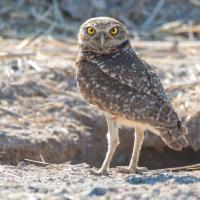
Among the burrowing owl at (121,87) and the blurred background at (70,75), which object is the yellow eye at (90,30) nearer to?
the burrowing owl at (121,87)

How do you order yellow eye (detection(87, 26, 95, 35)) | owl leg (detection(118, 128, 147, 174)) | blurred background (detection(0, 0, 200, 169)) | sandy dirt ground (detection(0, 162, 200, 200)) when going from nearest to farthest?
sandy dirt ground (detection(0, 162, 200, 200))
owl leg (detection(118, 128, 147, 174))
yellow eye (detection(87, 26, 95, 35))
blurred background (detection(0, 0, 200, 169))

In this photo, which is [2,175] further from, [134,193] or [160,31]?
[160,31]

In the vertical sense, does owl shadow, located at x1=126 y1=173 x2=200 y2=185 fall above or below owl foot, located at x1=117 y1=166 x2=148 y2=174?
above

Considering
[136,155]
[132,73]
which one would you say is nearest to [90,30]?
[132,73]

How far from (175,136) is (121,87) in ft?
2.41

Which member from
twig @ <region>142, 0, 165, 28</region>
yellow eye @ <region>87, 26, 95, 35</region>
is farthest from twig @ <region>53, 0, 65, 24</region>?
yellow eye @ <region>87, 26, 95, 35</region>

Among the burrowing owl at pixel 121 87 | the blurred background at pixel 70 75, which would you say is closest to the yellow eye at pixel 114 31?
the burrowing owl at pixel 121 87

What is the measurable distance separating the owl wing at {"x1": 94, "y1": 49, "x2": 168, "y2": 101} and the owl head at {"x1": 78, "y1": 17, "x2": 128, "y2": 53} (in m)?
0.17

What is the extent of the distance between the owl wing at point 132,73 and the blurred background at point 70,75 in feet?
6.58

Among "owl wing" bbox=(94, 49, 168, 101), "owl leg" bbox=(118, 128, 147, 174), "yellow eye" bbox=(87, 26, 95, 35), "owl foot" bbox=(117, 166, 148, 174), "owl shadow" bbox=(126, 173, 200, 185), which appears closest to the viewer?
"owl shadow" bbox=(126, 173, 200, 185)

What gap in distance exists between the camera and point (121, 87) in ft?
24.3

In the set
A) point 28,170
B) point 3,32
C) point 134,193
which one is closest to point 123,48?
point 28,170

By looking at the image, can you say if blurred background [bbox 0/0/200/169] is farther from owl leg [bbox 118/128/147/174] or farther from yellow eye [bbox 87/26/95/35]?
yellow eye [bbox 87/26/95/35]

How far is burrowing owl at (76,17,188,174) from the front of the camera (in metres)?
7.23
